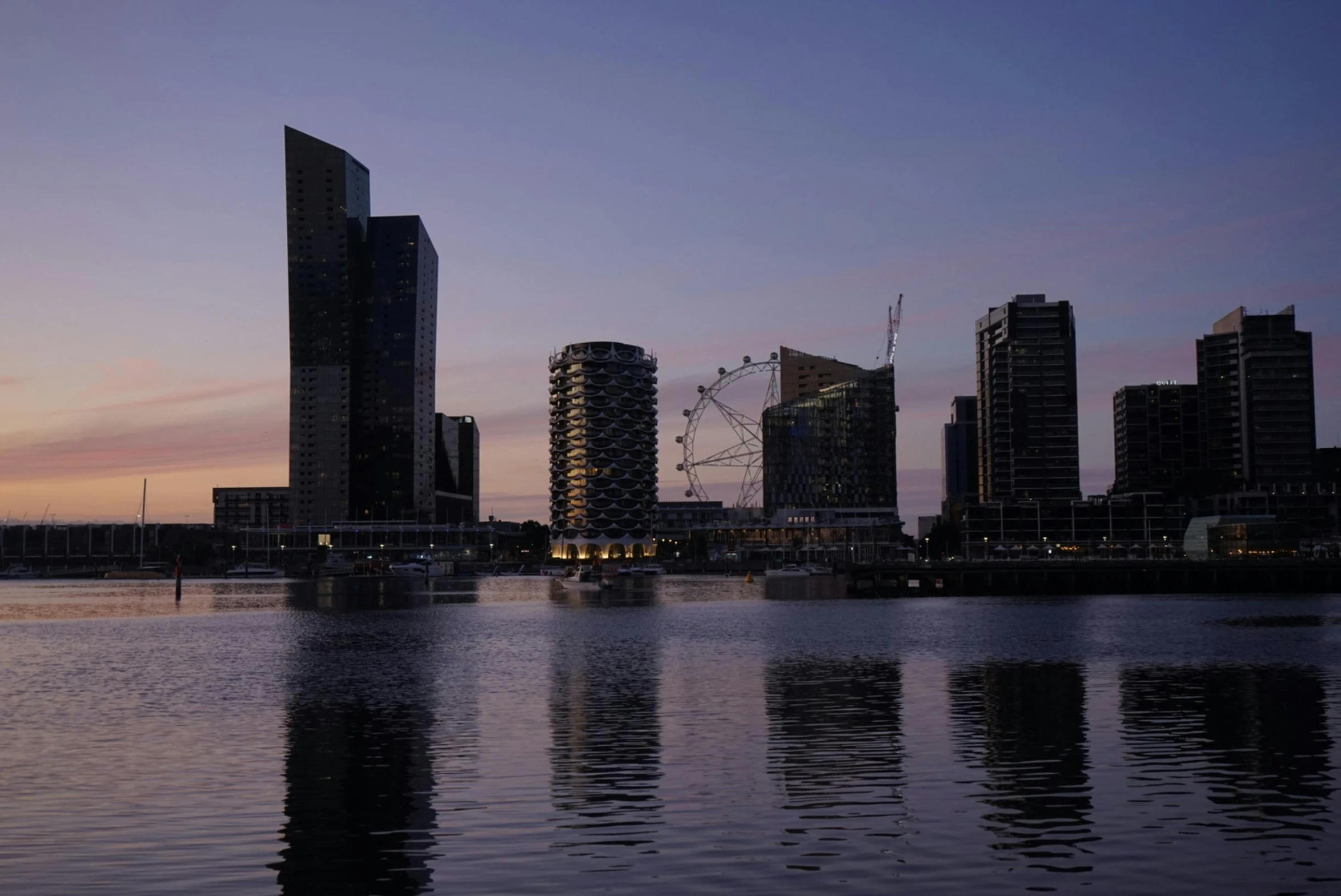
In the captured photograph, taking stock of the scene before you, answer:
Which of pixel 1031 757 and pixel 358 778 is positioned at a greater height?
pixel 1031 757

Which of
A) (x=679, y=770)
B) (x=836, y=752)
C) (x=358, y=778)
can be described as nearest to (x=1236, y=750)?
(x=836, y=752)

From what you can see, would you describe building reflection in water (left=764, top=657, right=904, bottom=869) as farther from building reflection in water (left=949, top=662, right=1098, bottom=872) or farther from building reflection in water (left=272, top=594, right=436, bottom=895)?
building reflection in water (left=272, top=594, right=436, bottom=895)

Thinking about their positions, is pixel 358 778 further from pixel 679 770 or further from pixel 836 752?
pixel 836 752

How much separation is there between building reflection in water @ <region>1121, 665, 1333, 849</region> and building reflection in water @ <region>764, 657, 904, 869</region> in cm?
599

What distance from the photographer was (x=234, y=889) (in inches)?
843

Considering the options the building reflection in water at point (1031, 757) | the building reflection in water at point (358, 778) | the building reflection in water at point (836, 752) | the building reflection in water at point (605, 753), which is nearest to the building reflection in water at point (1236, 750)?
the building reflection in water at point (1031, 757)

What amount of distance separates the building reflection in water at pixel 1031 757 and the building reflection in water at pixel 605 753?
293 inches

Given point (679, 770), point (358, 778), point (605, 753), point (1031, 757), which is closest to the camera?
point (358, 778)

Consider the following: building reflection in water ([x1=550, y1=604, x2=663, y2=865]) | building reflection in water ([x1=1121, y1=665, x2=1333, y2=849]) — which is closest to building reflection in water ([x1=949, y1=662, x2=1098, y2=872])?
building reflection in water ([x1=1121, y1=665, x2=1333, y2=849])

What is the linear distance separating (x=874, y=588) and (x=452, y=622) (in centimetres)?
9651

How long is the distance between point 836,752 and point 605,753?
6.50 m

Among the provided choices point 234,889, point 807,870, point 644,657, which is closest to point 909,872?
point 807,870

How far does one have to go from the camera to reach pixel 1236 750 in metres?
35.2

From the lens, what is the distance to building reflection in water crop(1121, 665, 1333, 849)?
26359 millimetres
